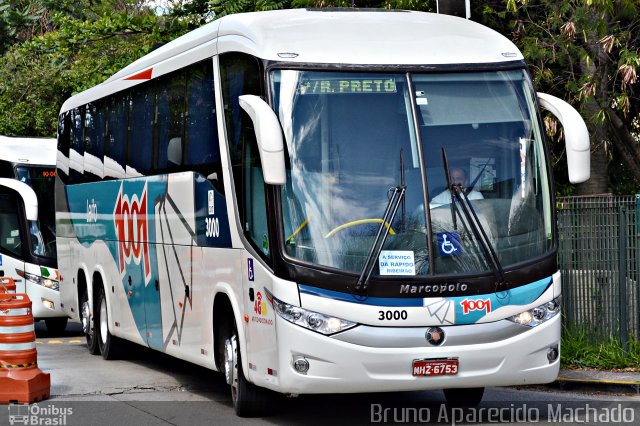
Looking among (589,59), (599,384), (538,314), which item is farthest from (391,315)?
(589,59)

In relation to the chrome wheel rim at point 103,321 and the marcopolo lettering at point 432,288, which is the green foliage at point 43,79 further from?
the marcopolo lettering at point 432,288

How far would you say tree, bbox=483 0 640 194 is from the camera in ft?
53.9

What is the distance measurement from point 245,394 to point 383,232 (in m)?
2.34

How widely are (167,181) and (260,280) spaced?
348 cm

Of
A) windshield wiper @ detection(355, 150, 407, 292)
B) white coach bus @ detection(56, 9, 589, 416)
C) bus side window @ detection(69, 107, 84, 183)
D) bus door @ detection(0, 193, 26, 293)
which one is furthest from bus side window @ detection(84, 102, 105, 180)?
windshield wiper @ detection(355, 150, 407, 292)

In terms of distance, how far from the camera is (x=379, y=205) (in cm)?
1001

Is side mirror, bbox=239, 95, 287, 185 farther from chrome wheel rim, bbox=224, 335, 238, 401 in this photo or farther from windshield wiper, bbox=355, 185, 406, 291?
chrome wheel rim, bbox=224, 335, 238, 401

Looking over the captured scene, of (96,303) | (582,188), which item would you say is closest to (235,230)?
(96,303)

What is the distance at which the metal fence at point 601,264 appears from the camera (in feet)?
46.0

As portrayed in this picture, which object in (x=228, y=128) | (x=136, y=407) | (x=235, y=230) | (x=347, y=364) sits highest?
(x=228, y=128)

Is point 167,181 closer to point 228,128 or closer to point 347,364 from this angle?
point 228,128

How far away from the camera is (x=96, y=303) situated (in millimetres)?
17734

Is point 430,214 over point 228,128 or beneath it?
beneath

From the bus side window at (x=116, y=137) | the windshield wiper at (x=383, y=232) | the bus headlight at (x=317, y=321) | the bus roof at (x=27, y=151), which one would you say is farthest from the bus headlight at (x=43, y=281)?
the windshield wiper at (x=383, y=232)
